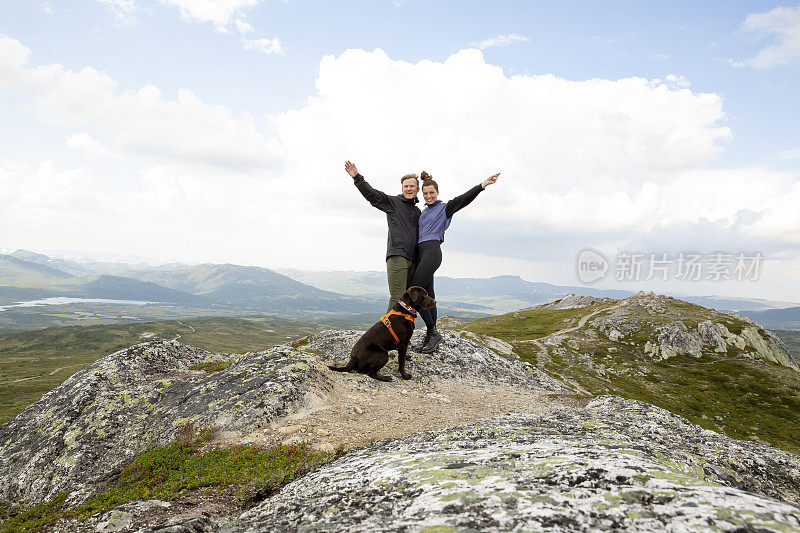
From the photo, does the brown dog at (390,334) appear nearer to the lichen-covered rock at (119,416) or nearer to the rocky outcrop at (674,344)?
the lichen-covered rock at (119,416)

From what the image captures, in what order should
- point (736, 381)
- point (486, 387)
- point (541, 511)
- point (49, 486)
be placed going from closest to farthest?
point (541, 511) < point (49, 486) < point (486, 387) < point (736, 381)

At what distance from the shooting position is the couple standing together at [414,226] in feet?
42.2

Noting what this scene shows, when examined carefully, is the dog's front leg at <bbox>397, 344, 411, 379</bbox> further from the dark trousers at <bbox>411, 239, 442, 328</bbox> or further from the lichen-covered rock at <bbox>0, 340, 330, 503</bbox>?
the lichen-covered rock at <bbox>0, 340, 330, 503</bbox>

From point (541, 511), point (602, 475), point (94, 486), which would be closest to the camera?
point (541, 511)

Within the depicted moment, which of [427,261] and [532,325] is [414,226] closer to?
[427,261]

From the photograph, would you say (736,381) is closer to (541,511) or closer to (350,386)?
(350,386)

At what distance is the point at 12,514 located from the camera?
28.3ft

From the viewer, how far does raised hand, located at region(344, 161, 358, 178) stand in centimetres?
1202

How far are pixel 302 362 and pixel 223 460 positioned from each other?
169 inches

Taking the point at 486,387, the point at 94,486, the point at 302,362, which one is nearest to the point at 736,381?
the point at 486,387

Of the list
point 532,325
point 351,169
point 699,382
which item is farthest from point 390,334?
point 532,325

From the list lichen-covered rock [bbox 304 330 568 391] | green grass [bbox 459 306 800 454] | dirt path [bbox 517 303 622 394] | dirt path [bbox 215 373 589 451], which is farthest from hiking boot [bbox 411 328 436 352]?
green grass [bbox 459 306 800 454]

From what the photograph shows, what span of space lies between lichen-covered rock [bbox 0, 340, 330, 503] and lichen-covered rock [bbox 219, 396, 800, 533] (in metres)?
3.82

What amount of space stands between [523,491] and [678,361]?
9222cm
